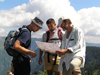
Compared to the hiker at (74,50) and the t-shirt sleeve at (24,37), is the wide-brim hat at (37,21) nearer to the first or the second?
the t-shirt sleeve at (24,37)

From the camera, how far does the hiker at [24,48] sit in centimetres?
345

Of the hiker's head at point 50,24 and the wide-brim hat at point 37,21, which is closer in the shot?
the wide-brim hat at point 37,21

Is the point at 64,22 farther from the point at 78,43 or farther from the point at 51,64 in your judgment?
the point at 51,64

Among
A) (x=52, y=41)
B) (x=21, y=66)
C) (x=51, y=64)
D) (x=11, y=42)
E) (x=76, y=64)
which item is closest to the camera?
(x=76, y=64)

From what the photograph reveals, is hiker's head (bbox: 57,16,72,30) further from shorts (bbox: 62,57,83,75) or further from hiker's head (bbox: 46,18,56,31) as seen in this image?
hiker's head (bbox: 46,18,56,31)

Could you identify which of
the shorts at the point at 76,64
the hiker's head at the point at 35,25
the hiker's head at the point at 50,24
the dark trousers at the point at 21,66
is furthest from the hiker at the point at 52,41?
the shorts at the point at 76,64

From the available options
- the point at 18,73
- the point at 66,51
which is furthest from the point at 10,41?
the point at 66,51

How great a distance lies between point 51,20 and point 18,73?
9.47ft

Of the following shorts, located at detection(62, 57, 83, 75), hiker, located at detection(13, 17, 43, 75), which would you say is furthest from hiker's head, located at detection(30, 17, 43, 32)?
shorts, located at detection(62, 57, 83, 75)

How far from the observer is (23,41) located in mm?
3484

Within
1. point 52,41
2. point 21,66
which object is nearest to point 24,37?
point 21,66

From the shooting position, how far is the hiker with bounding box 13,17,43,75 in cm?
345

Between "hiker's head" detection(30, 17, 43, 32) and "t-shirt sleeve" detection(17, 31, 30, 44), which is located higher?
"hiker's head" detection(30, 17, 43, 32)

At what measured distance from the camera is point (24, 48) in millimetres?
3486
